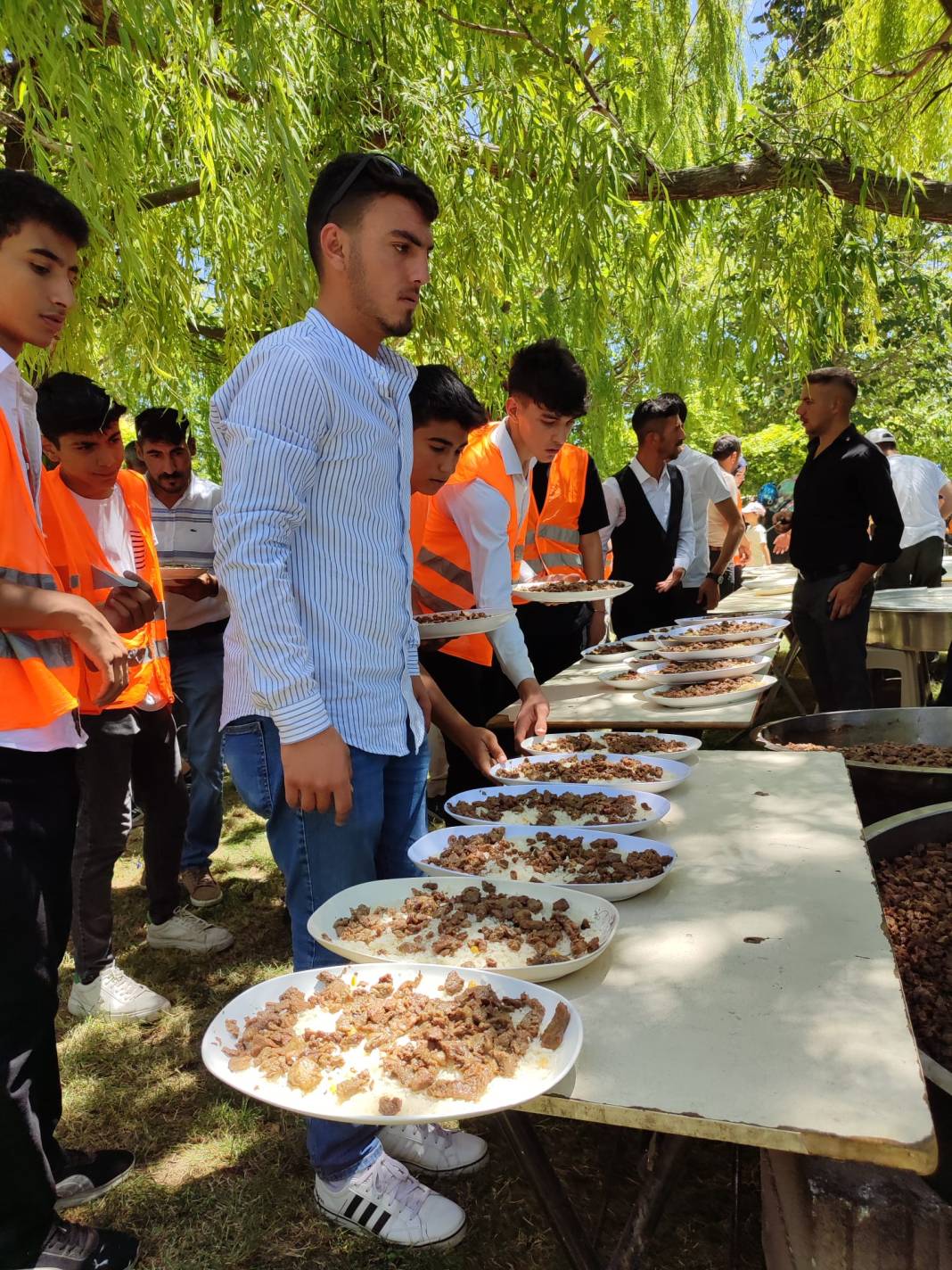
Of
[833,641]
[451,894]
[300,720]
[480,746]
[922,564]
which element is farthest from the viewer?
[922,564]

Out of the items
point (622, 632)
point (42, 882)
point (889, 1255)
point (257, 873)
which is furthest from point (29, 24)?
point (622, 632)

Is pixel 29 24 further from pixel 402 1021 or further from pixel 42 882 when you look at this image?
pixel 402 1021

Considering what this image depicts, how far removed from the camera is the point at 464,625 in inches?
102

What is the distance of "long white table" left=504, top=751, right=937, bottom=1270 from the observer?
0.98 metres

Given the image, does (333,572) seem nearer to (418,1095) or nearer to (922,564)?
(418,1095)

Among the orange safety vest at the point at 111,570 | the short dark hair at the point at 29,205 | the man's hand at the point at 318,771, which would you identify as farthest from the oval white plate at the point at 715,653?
the short dark hair at the point at 29,205

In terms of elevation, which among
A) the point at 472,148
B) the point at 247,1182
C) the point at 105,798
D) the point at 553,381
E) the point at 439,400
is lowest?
the point at 247,1182

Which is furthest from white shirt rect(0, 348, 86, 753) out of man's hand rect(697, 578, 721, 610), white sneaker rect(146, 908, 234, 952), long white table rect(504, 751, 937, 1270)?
man's hand rect(697, 578, 721, 610)

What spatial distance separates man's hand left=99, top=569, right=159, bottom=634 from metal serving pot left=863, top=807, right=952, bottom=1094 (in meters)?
1.81

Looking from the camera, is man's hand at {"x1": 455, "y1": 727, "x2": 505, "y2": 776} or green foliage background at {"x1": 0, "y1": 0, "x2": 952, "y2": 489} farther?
green foliage background at {"x1": 0, "y1": 0, "x2": 952, "y2": 489}

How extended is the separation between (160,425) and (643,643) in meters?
2.22

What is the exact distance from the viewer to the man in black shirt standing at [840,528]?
410cm

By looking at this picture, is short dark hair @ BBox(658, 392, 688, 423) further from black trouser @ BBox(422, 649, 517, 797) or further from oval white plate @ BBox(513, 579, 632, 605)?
black trouser @ BBox(422, 649, 517, 797)

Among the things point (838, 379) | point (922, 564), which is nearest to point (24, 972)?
point (838, 379)
